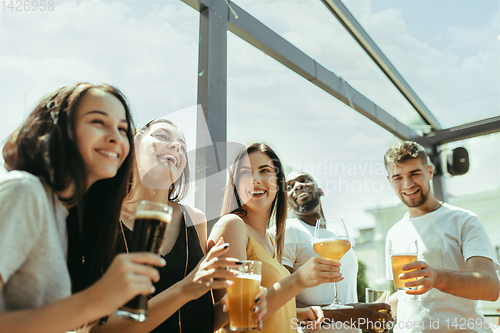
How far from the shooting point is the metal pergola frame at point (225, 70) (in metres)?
2.23

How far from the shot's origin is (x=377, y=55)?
4.28 meters

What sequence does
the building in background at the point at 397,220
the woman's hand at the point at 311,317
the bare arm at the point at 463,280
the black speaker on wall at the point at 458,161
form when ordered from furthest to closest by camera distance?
the building in background at the point at 397,220, the black speaker on wall at the point at 458,161, the woman's hand at the point at 311,317, the bare arm at the point at 463,280

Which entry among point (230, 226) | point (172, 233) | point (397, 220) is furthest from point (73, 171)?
point (397, 220)

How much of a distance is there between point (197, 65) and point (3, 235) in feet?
5.95

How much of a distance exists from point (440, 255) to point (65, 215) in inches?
92.8

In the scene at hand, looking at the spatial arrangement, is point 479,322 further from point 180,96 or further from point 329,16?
point 329,16

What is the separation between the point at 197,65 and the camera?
2.40 meters

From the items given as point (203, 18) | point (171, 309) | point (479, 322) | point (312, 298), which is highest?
point (203, 18)

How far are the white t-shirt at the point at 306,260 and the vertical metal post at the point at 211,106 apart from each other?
1.60 feet

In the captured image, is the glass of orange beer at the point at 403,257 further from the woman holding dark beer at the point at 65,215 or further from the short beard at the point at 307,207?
the woman holding dark beer at the point at 65,215

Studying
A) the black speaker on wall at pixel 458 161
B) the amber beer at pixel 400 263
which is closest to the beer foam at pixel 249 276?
the amber beer at pixel 400 263

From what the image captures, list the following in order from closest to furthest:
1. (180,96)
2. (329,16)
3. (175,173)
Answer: (175,173) → (180,96) → (329,16)

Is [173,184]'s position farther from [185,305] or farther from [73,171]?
[73,171]

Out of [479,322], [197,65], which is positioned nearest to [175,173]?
[197,65]
